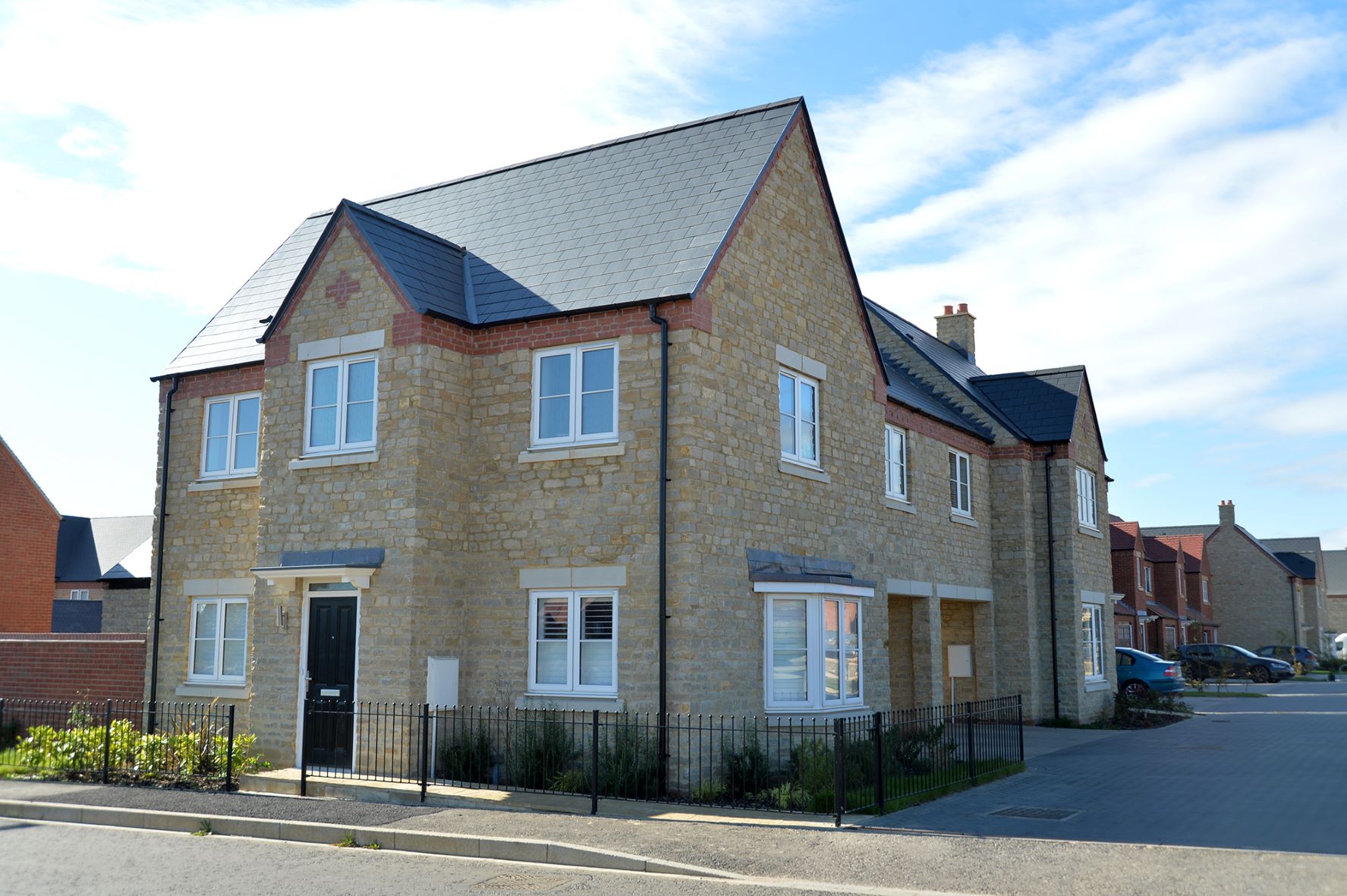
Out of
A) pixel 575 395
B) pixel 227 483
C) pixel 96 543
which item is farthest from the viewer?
pixel 96 543

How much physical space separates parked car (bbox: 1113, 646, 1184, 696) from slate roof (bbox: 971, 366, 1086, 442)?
26.7 feet

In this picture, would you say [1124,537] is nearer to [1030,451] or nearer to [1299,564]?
[1030,451]

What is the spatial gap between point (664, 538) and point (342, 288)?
600 centimetres

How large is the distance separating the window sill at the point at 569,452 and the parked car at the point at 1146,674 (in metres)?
20.8

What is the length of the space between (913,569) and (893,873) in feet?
38.5

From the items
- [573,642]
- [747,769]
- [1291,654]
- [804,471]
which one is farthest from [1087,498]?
[1291,654]

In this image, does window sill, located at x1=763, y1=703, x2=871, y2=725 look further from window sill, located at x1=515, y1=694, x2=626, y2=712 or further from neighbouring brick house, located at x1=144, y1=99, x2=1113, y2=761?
window sill, located at x1=515, y1=694, x2=626, y2=712

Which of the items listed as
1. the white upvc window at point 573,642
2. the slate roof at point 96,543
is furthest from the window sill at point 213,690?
the slate roof at point 96,543

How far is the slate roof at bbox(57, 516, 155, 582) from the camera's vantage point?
3928cm

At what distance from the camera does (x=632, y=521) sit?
14117mm

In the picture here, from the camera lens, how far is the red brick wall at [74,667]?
1809cm

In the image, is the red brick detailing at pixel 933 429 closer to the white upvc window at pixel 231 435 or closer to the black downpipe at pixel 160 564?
the white upvc window at pixel 231 435

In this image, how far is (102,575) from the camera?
3562 cm

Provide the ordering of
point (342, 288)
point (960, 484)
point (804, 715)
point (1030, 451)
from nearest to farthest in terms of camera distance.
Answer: point (804, 715) → point (342, 288) → point (960, 484) → point (1030, 451)
